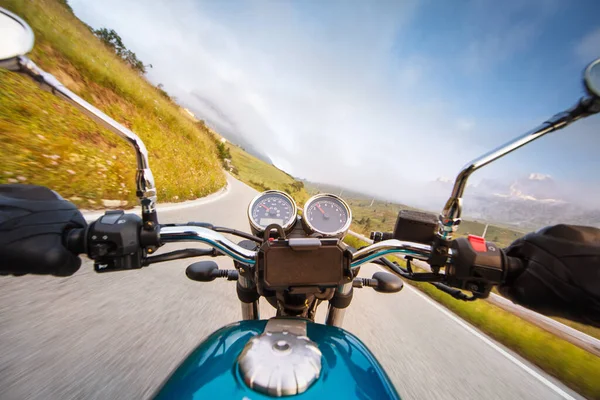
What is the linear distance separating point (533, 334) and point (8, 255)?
534 cm

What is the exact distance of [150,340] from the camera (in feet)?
7.48

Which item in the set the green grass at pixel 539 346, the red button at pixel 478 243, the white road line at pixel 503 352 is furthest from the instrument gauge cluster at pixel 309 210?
the green grass at pixel 539 346

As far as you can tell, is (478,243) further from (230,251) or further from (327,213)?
(327,213)

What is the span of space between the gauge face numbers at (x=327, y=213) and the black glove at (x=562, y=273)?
106cm

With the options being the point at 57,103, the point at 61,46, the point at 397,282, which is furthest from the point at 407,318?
the point at 61,46

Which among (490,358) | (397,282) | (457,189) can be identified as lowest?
(490,358)

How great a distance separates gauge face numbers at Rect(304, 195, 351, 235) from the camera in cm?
199

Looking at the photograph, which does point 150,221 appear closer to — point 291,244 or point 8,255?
point 8,255

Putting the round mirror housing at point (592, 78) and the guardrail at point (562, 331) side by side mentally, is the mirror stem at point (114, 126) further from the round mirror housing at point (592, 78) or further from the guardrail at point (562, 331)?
the guardrail at point (562, 331)

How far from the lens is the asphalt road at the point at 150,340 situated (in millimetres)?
1784

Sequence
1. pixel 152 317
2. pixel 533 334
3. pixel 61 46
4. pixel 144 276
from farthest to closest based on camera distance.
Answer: pixel 61 46, pixel 533 334, pixel 144 276, pixel 152 317

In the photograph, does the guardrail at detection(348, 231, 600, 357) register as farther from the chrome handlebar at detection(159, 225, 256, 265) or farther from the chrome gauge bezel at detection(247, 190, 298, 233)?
the chrome handlebar at detection(159, 225, 256, 265)

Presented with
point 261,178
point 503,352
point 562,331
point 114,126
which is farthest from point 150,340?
point 261,178

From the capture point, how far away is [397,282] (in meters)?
1.42
